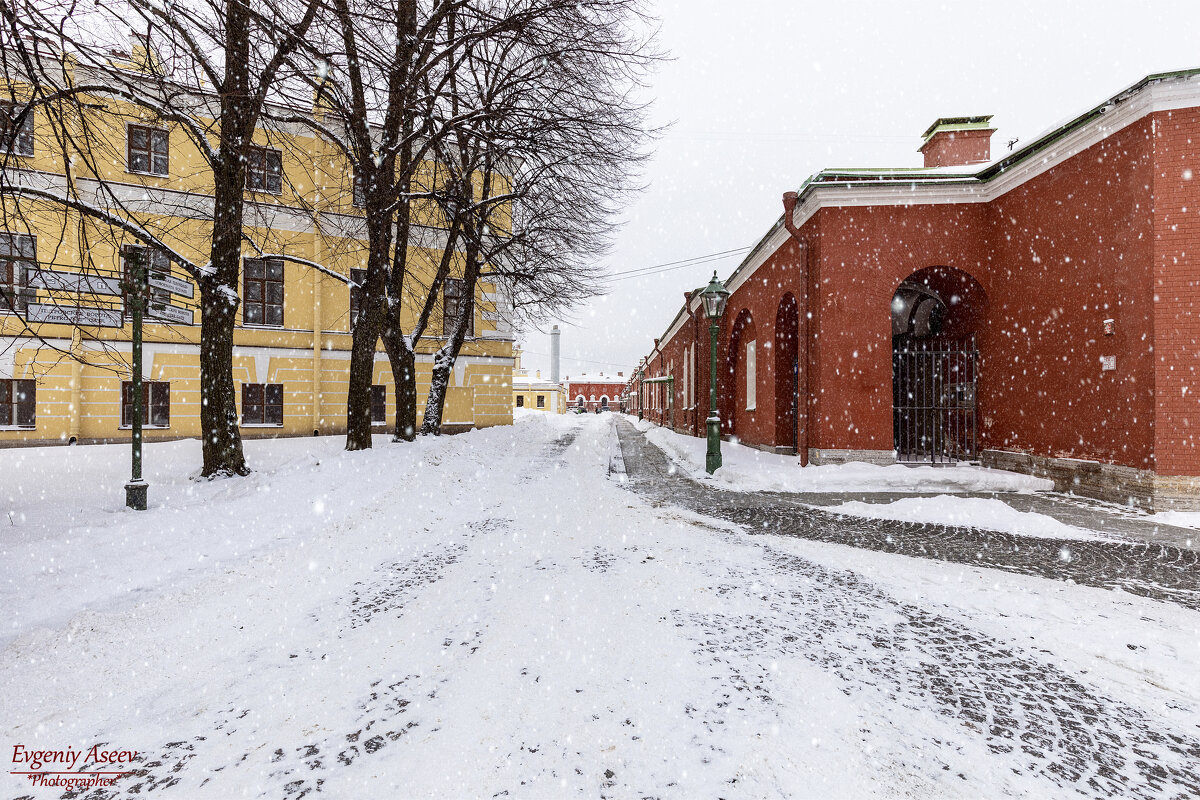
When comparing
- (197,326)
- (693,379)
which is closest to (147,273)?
(197,326)

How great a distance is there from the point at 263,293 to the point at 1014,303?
21.8m

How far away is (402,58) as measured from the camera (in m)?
8.57

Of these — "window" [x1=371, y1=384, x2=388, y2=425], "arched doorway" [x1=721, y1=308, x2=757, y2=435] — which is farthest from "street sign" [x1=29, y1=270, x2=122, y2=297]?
"arched doorway" [x1=721, y1=308, x2=757, y2=435]

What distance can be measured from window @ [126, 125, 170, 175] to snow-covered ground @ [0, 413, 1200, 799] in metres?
16.5

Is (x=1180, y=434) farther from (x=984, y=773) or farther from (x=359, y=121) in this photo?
(x=359, y=121)

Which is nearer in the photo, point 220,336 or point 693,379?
point 220,336

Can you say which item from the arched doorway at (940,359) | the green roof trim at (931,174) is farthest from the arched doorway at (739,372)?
the green roof trim at (931,174)

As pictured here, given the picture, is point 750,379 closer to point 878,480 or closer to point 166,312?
point 878,480

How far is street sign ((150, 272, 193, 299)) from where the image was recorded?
6.47 meters

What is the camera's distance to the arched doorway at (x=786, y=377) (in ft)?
45.7

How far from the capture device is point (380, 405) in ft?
64.7

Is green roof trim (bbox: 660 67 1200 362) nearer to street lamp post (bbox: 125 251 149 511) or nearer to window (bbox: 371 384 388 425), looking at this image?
street lamp post (bbox: 125 251 149 511)

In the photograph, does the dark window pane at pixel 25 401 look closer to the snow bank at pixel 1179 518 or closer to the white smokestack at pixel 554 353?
the snow bank at pixel 1179 518

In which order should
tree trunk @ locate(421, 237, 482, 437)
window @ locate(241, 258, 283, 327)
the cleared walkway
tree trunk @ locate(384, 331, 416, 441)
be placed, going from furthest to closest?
1. window @ locate(241, 258, 283, 327)
2. tree trunk @ locate(421, 237, 482, 437)
3. tree trunk @ locate(384, 331, 416, 441)
4. the cleared walkway
